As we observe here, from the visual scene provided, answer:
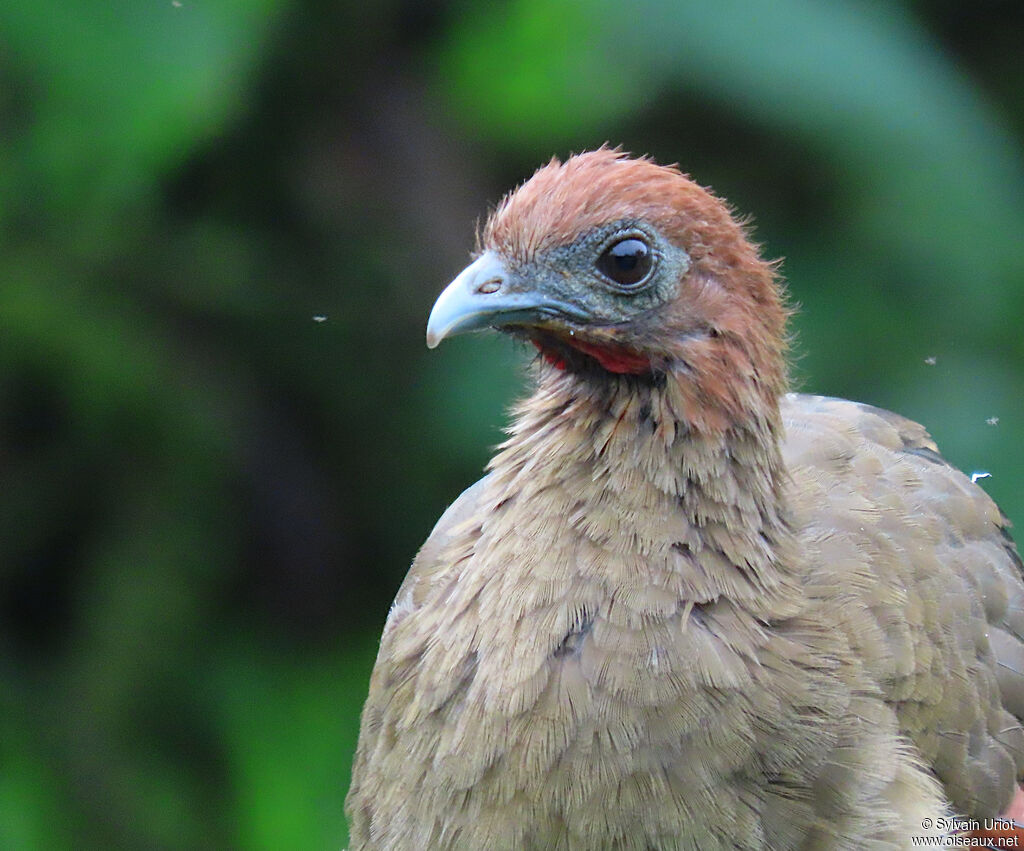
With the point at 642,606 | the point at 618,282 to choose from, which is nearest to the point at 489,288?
the point at 618,282

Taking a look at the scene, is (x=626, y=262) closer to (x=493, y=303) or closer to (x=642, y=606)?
(x=493, y=303)

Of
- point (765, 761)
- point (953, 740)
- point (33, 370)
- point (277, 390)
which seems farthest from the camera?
point (277, 390)

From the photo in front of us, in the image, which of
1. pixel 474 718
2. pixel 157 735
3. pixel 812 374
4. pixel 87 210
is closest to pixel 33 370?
pixel 87 210

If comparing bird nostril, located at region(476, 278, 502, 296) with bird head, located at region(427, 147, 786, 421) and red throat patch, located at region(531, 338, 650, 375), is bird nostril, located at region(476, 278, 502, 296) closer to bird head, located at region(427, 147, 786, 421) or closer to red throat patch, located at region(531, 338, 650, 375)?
bird head, located at region(427, 147, 786, 421)

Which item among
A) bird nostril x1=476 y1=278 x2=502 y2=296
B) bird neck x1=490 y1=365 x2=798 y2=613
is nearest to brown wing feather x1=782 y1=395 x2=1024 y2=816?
bird neck x1=490 y1=365 x2=798 y2=613

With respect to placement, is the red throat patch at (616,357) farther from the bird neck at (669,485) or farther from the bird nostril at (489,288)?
the bird nostril at (489,288)

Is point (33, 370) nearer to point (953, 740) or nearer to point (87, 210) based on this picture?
point (87, 210)
